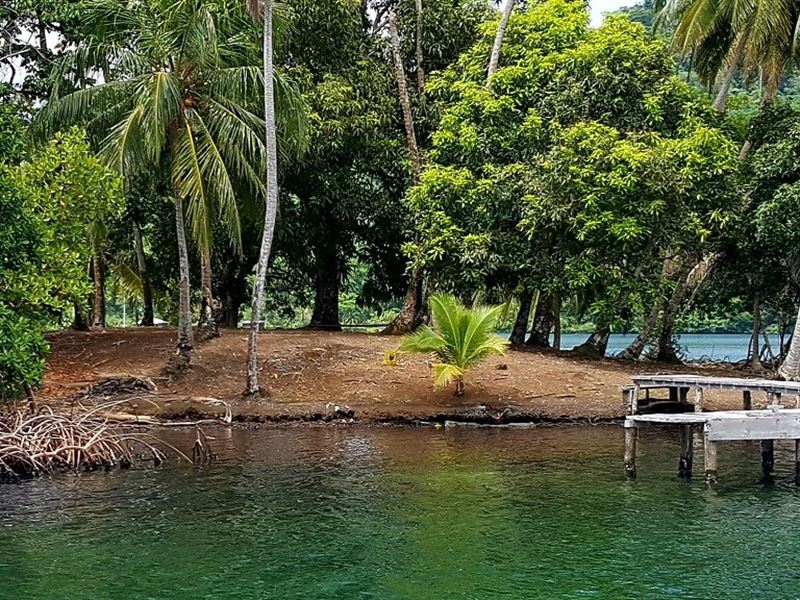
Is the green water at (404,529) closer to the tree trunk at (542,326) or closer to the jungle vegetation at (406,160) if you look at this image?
the jungle vegetation at (406,160)

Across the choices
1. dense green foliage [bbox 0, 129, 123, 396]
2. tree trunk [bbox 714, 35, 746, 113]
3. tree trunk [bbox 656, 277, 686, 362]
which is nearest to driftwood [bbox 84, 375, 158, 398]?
dense green foliage [bbox 0, 129, 123, 396]

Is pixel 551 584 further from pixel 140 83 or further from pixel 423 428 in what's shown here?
pixel 140 83

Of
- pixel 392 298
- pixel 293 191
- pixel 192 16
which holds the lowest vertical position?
pixel 392 298

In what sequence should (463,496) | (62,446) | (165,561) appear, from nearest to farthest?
(165,561) < (463,496) < (62,446)

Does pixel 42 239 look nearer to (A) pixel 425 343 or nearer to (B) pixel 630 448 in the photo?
(A) pixel 425 343

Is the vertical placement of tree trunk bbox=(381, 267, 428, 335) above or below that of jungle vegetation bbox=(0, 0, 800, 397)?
below

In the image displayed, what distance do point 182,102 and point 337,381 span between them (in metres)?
7.11

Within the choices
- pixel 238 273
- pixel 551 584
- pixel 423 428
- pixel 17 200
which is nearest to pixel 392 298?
pixel 238 273

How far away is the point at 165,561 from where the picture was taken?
9.98 m

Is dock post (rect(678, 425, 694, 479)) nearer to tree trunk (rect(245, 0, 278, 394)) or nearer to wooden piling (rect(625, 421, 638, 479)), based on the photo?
wooden piling (rect(625, 421, 638, 479))

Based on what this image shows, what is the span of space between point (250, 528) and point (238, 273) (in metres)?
19.0

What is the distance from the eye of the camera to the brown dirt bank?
63.0ft

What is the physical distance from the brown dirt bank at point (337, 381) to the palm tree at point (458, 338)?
99 cm

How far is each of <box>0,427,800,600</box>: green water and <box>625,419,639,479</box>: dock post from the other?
0.31 metres
